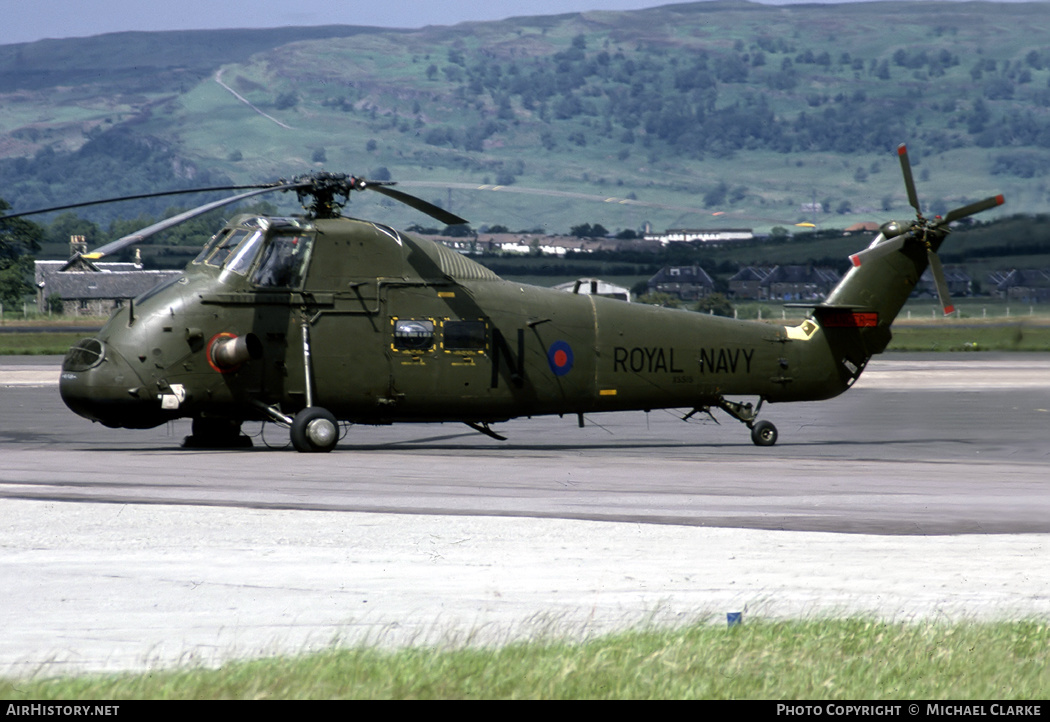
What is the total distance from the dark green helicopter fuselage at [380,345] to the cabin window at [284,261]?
2 cm

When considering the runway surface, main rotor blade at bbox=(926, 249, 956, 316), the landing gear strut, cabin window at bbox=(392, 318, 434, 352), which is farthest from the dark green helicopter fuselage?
main rotor blade at bbox=(926, 249, 956, 316)

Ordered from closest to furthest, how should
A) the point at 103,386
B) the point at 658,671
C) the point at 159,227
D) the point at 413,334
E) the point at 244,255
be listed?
the point at 658,671
the point at 159,227
the point at 103,386
the point at 244,255
the point at 413,334

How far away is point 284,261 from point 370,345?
6.28ft

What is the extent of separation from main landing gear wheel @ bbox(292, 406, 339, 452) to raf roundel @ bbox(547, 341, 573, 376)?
13.6 feet

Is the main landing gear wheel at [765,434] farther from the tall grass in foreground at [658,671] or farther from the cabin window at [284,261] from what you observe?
the tall grass in foreground at [658,671]

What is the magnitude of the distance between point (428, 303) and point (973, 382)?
27.3m

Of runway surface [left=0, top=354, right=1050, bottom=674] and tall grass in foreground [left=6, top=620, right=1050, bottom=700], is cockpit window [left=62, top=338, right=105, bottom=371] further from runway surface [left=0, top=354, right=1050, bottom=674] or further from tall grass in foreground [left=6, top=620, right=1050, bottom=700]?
tall grass in foreground [left=6, top=620, right=1050, bottom=700]

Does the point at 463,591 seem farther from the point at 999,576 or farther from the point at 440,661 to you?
the point at 999,576

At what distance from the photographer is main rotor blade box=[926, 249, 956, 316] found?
22.0 meters

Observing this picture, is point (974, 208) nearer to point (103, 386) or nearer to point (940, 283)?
point (940, 283)

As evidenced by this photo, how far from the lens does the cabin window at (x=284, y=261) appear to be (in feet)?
62.4

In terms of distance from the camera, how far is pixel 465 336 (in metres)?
20.1

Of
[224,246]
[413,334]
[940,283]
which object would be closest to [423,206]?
[413,334]

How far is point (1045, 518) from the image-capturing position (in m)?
12.1
